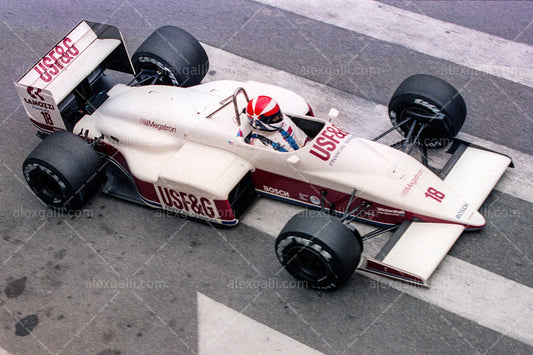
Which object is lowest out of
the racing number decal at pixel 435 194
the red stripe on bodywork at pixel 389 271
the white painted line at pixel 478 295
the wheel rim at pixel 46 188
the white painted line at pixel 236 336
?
the white painted line at pixel 478 295

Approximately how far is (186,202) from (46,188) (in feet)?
5.73

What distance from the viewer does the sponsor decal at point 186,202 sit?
7466 mm

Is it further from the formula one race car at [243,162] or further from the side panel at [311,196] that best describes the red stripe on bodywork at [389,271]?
the side panel at [311,196]

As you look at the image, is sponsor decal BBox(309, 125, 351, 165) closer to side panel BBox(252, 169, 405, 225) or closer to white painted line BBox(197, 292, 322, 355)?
side panel BBox(252, 169, 405, 225)

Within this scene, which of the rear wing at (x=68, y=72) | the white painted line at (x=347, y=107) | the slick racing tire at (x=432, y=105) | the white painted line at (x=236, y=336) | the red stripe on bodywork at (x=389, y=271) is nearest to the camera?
the white painted line at (x=236, y=336)

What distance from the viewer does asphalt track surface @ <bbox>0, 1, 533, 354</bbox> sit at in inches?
264

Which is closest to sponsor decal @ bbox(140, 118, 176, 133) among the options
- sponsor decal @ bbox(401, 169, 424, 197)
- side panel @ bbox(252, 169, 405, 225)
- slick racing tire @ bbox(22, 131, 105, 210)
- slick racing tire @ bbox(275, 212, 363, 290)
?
slick racing tire @ bbox(22, 131, 105, 210)

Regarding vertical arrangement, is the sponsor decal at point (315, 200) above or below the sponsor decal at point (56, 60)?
below

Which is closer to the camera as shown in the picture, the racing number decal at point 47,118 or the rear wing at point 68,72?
the rear wing at point 68,72

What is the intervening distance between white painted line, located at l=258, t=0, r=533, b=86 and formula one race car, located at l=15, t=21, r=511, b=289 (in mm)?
2200

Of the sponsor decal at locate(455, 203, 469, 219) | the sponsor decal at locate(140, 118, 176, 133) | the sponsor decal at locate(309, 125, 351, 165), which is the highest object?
the sponsor decal at locate(140, 118, 176, 133)

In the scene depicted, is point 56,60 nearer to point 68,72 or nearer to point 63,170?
point 68,72

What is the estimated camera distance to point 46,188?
793cm

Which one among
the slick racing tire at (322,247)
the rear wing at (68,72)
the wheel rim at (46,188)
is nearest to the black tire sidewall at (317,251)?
the slick racing tire at (322,247)
